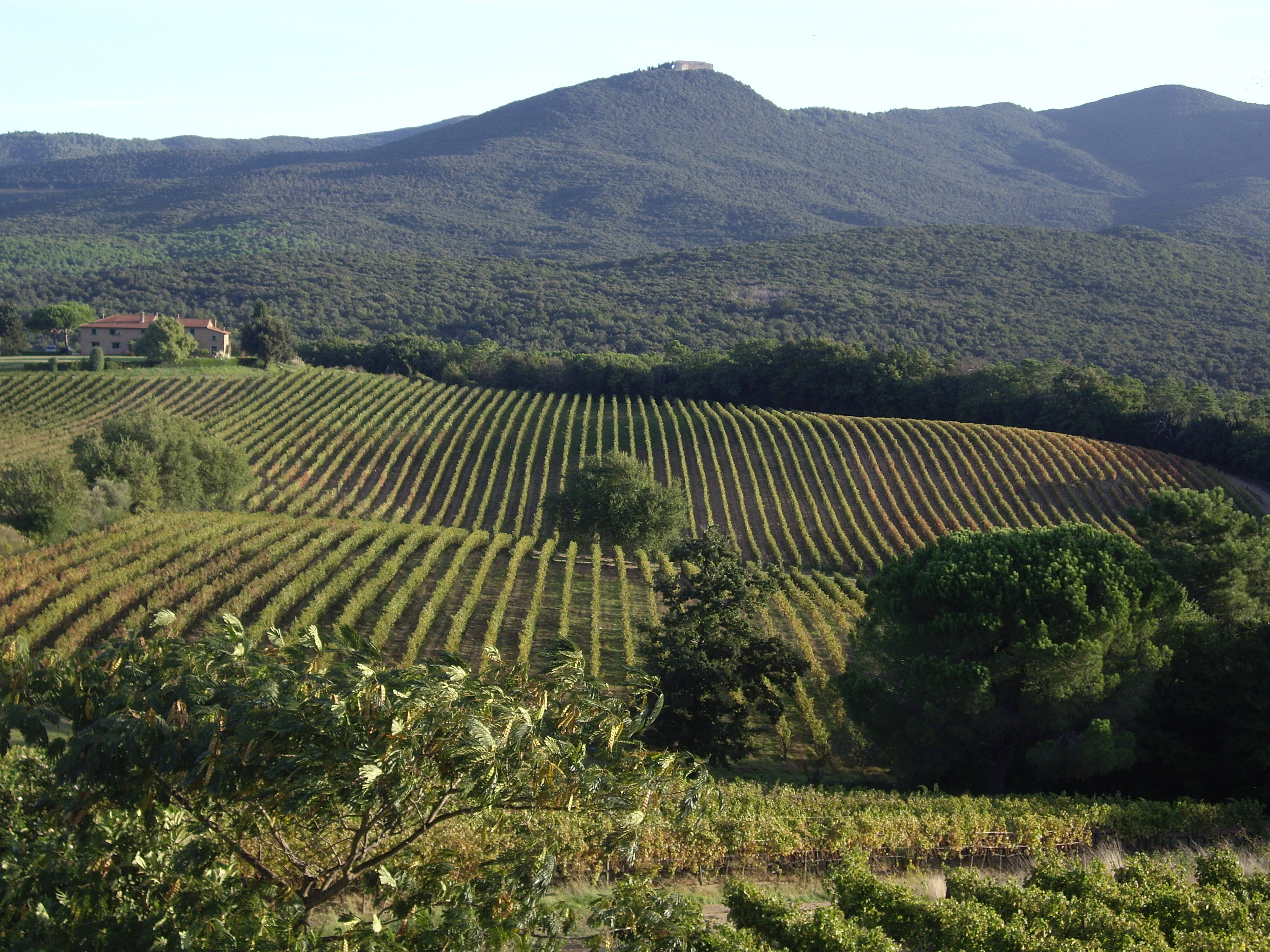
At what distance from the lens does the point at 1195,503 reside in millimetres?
22703

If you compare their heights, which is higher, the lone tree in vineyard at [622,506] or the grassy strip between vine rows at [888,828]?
the grassy strip between vine rows at [888,828]

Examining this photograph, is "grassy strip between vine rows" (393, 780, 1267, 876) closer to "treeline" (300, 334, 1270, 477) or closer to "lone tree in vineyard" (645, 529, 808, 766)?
"lone tree in vineyard" (645, 529, 808, 766)

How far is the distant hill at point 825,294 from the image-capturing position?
87.7 meters

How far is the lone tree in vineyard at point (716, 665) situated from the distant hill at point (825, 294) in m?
71.4

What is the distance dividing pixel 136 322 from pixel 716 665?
263 ft

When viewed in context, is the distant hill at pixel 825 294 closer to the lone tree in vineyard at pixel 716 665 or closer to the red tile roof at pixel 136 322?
the red tile roof at pixel 136 322

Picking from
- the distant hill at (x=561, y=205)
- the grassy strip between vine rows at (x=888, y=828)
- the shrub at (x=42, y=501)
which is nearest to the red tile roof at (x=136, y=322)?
the shrub at (x=42, y=501)

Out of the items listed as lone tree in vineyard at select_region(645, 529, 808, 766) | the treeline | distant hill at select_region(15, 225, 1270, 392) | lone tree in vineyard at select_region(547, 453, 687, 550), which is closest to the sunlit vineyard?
lone tree in vineyard at select_region(547, 453, 687, 550)

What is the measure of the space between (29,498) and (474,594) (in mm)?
15745

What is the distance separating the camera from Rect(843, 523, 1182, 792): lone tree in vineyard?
659 inches

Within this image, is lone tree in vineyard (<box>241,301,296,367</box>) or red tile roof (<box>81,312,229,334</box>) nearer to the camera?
lone tree in vineyard (<box>241,301,296,367</box>)

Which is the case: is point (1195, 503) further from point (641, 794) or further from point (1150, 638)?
point (641, 794)

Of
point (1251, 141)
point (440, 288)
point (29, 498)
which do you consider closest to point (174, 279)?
point (440, 288)

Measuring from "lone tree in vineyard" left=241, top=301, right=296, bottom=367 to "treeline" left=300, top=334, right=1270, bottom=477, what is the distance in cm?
872
